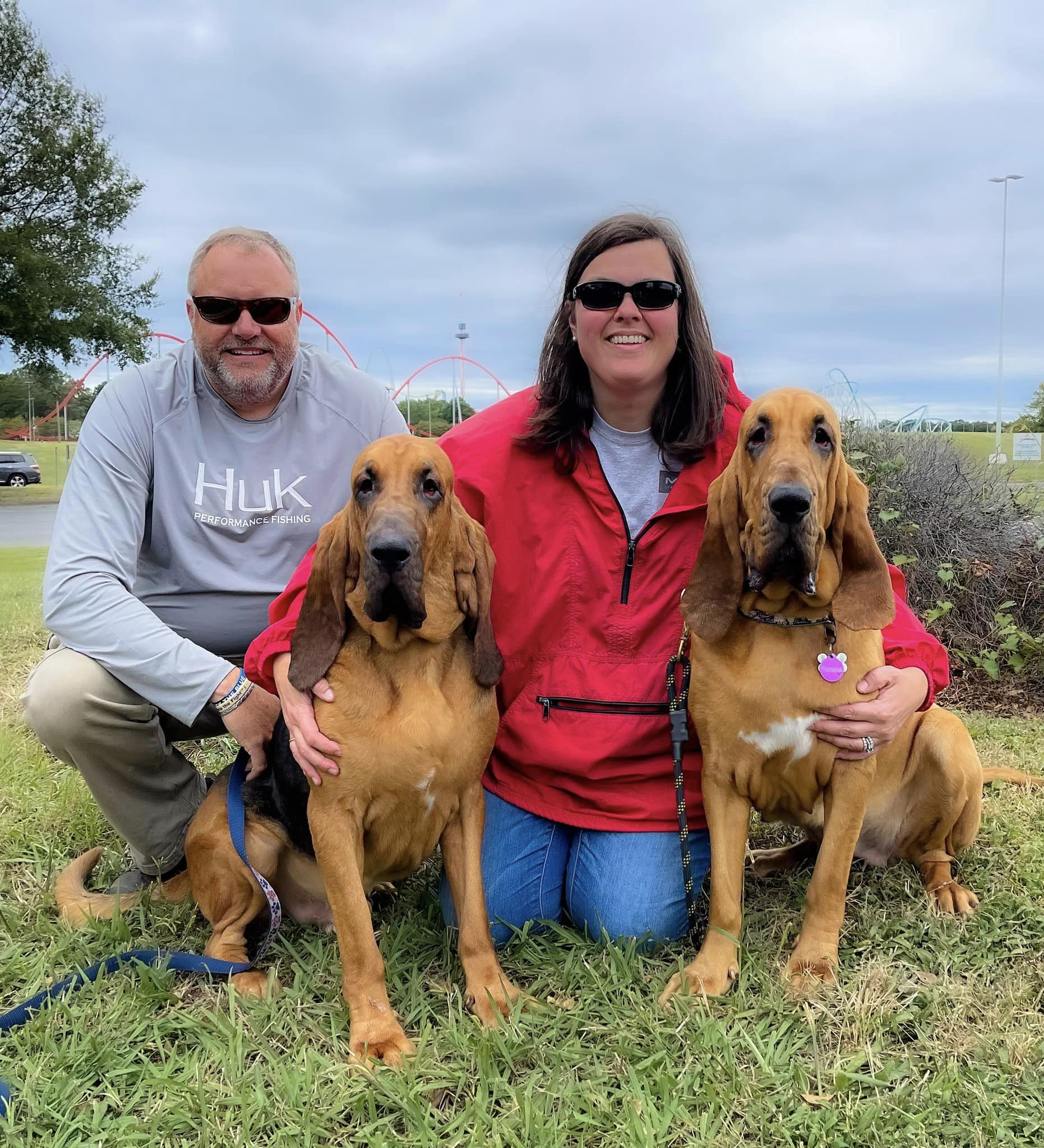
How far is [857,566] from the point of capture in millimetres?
2754

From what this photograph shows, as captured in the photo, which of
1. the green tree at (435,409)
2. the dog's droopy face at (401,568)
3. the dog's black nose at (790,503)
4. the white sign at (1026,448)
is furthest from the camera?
the green tree at (435,409)

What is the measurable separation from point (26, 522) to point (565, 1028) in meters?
22.7

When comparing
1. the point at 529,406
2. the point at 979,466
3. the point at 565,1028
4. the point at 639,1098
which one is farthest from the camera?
the point at 979,466

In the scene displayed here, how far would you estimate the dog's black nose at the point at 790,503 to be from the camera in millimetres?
2512

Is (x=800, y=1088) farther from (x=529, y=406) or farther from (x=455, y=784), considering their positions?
(x=529, y=406)

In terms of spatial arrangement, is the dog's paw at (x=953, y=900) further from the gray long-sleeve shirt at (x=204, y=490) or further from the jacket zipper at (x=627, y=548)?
the gray long-sleeve shirt at (x=204, y=490)

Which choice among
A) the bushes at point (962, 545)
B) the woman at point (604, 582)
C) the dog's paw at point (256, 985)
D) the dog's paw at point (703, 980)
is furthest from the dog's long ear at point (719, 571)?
the bushes at point (962, 545)

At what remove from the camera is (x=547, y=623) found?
3293 mm

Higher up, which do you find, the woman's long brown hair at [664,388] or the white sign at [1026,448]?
the woman's long brown hair at [664,388]

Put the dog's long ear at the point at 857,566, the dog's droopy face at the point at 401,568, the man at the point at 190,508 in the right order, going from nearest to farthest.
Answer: the dog's droopy face at the point at 401,568
the dog's long ear at the point at 857,566
the man at the point at 190,508

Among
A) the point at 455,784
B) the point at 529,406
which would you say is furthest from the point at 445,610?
the point at 529,406

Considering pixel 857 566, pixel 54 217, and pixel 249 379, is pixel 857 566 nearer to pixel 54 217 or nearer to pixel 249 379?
pixel 249 379

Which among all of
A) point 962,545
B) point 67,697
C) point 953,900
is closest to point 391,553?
point 67,697

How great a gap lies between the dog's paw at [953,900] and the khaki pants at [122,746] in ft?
8.74
